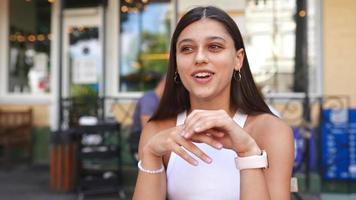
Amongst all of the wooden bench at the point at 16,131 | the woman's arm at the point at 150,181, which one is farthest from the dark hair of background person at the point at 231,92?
the wooden bench at the point at 16,131

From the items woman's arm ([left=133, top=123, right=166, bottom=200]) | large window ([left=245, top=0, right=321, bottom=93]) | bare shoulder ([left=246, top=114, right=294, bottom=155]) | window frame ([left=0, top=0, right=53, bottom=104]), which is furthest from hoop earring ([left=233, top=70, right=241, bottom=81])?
window frame ([left=0, top=0, right=53, bottom=104])

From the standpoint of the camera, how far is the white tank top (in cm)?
141

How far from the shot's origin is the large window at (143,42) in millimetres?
7684

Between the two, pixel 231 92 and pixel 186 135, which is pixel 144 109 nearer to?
pixel 231 92

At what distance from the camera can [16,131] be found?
769cm

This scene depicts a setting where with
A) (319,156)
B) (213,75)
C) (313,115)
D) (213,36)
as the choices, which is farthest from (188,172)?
(313,115)

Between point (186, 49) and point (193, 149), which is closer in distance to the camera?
point (193, 149)

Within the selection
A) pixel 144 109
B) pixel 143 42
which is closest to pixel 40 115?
pixel 143 42

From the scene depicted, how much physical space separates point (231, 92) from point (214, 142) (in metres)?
0.30

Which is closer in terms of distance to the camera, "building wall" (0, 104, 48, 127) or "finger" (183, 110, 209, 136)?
"finger" (183, 110, 209, 136)

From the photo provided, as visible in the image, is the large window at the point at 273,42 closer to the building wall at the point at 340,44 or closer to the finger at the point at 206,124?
the building wall at the point at 340,44

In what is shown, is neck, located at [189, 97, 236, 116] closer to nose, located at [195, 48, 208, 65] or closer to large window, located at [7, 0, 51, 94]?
nose, located at [195, 48, 208, 65]

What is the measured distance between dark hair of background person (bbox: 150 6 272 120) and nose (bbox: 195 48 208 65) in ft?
0.35

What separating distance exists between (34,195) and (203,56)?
5043mm
